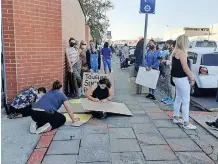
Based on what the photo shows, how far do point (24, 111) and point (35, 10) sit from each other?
7.52 ft

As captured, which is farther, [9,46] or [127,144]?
[9,46]

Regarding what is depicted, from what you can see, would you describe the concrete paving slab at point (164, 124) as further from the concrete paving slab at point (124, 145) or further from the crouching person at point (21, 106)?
the crouching person at point (21, 106)

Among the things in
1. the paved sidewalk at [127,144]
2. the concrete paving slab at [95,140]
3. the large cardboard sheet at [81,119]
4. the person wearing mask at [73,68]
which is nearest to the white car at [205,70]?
the paved sidewalk at [127,144]

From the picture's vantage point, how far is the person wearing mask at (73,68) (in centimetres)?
754

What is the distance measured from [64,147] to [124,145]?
3.14ft

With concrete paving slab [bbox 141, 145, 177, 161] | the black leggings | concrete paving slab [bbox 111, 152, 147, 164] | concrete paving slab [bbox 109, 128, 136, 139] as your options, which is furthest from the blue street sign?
concrete paving slab [bbox 111, 152, 147, 164]

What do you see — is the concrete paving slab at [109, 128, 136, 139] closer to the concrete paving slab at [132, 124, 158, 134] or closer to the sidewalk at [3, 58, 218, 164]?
the sidewalk at [3, 58, 218, 164]

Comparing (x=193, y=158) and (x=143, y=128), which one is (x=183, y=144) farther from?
(x=143, y=128)

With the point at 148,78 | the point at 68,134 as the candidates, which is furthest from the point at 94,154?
the point at 148,78

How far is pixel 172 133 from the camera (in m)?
4.85

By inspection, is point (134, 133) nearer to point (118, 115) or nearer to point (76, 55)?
point (118, 115)

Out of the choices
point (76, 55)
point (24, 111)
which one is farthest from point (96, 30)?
point (24, 111)

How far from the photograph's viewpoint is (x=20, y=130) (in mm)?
4766

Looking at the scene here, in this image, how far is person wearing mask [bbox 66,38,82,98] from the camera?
297 inches
